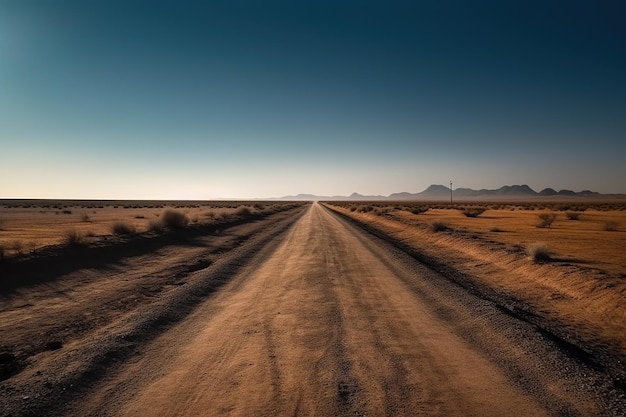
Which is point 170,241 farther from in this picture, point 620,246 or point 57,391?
point 620,246

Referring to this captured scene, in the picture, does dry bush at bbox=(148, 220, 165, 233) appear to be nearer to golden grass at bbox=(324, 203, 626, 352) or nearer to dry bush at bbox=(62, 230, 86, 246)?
dry bush at bbox=(62, 230, 86, 246)

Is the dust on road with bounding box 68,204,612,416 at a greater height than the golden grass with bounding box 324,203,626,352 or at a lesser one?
greater

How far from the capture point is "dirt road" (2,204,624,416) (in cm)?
383

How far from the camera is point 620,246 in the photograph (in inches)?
637

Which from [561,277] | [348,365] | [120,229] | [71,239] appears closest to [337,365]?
[348,365]

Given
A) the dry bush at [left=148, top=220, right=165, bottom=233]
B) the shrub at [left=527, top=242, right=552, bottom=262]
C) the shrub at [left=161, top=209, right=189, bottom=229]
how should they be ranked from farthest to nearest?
the shrub at [left=161, top=209, right=189, bottom=229] → the dry bush at [left=148, top=220, right=165, bottom=233] → the shrub at [left=527, top=242, right=552, bottom=262]

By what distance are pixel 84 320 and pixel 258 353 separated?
3.97 m

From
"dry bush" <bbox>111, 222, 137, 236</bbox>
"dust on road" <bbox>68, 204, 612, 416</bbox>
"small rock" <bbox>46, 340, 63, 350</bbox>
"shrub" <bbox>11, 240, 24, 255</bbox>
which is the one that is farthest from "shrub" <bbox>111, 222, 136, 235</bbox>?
Result: "small rock" <bbox>46, 340, 63, 350</bbox>

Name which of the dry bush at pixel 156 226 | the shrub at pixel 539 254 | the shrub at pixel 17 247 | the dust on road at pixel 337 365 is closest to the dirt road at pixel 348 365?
the dust on road at pixel 337 365

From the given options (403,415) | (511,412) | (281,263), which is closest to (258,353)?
(403,415)

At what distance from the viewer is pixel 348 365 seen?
4734mm

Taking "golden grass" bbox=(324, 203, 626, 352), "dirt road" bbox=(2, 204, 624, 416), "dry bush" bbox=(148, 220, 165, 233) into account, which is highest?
"dry bush" bbox=(148, 220, 165, 233)

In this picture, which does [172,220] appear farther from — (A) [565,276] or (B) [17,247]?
(A) [565,276]

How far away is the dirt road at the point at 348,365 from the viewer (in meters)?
3.83
